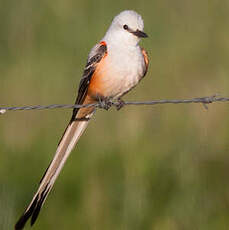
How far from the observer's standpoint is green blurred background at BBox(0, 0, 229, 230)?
23.0 feet

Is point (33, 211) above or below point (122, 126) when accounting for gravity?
below

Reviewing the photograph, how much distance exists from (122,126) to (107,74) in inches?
75.6

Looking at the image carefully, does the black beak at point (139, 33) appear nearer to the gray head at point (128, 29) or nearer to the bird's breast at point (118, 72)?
the gray head at point (128, 29)

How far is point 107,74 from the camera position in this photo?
22.3ft

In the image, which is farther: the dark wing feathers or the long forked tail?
the dark wing feathers

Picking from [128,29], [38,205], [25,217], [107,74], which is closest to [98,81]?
[107,74]

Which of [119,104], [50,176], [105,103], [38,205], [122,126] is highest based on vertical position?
[122,126]

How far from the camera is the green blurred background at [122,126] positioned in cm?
702

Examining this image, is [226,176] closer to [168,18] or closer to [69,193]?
[69,193]

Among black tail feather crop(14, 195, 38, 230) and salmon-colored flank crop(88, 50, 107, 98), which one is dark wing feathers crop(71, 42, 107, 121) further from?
black tail feather crop(14, 195, 38, 230)

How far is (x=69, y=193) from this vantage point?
24.3 feet

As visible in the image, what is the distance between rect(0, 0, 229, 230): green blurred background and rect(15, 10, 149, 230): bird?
0.39 meters

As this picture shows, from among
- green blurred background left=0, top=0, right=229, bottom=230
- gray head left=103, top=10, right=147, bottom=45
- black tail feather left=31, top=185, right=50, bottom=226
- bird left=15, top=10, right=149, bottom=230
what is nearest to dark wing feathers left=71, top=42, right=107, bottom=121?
bird left=15, top=10, right=149, bottom=230

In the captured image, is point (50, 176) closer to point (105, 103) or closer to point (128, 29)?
point (105, 103)
